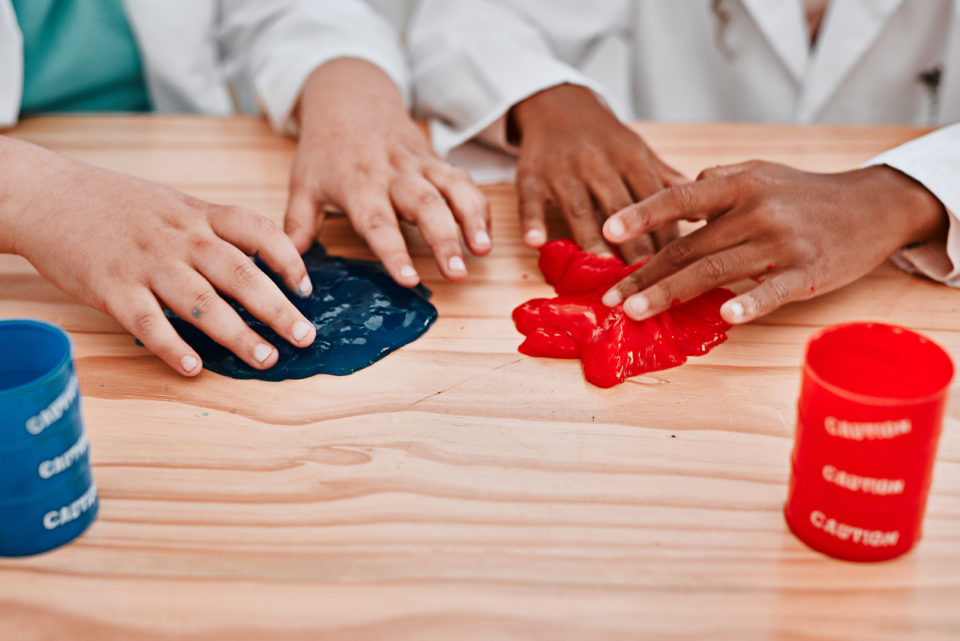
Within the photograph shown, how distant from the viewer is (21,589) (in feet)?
1.90

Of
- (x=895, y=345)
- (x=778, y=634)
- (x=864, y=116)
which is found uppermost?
(x=895, y=345)

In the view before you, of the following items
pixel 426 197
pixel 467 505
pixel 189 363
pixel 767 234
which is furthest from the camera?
pixel 426 197

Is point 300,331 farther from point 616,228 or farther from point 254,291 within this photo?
point 616,228

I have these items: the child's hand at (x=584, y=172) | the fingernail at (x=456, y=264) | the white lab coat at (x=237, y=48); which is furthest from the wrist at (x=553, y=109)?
the fingernail at (x=456, y=264)

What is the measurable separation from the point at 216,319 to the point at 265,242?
101 mm

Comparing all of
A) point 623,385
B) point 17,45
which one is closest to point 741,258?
point 623,385

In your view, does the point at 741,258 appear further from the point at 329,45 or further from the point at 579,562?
the point at 329,45

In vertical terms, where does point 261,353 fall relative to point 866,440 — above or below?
below

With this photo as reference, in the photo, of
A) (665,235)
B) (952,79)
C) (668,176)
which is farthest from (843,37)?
(665,235)

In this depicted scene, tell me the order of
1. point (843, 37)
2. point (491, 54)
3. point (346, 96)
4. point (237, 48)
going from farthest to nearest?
point (237, 48)
point (843, 37)
point (491, 54)
point (346, 96)

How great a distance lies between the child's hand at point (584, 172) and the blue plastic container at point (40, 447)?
0.56 meters

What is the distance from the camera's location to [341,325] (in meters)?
0.88

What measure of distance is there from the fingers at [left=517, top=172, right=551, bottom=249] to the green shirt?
793mm

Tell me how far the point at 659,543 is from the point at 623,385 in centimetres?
21
